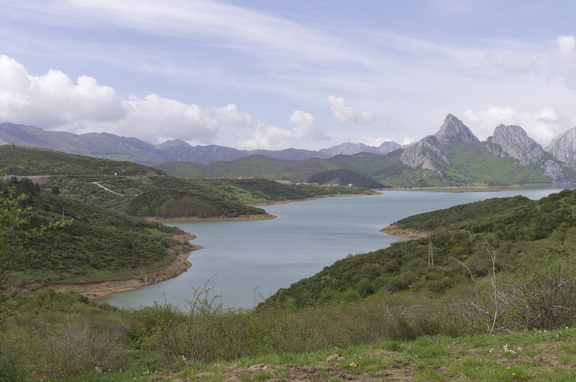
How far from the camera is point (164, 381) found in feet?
34.4

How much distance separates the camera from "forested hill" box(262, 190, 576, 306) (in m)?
29.2

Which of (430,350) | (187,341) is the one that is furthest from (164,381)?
(430,350)

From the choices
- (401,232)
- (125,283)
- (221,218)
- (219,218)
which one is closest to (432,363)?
(125,283)

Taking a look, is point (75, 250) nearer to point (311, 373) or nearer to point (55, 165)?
point (311, 373)

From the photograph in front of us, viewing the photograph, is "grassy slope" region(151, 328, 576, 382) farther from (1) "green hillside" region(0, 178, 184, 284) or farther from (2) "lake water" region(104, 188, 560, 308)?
(1) "green hillside" region(0, 178, 184, 284)

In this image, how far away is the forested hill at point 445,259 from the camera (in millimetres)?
29234

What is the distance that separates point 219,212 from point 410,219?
227 feet

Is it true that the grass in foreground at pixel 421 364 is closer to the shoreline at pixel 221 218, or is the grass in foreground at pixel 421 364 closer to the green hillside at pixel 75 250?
the green hillside at pixel 75 250

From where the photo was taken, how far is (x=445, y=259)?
35688 mm

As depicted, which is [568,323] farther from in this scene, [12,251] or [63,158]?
[63,158]

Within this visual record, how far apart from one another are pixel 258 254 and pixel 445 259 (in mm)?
45635

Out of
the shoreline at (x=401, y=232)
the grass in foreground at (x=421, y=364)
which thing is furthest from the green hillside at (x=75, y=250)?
the shoreline at (x=401, y=232)

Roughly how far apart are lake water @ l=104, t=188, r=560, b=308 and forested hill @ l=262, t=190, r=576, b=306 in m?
6.02

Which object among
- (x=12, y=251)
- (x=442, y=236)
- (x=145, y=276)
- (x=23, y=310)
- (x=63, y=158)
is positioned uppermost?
(x=63, y=158)
